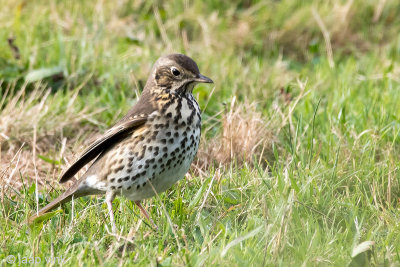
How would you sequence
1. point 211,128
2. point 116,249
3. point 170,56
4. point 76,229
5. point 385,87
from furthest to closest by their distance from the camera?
point 385,87, point 211,128, point 170,56, point 76,229, point 116,249

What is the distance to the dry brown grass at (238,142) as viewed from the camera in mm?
5328

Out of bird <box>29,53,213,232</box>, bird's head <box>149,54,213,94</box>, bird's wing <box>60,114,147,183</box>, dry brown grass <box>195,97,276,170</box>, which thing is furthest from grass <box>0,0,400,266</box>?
bird's head <box>149,54,213,94</box>

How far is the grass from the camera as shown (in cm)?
387

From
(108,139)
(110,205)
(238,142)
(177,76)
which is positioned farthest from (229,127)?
(110,205)

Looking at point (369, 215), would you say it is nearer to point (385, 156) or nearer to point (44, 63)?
point (385, 156)

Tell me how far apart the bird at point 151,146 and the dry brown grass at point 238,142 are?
773mm

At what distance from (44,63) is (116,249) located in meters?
3.56

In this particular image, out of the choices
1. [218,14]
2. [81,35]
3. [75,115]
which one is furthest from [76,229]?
[218,14]

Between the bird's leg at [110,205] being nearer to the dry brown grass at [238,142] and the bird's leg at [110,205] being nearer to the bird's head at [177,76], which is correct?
the bird's head at [177,76]

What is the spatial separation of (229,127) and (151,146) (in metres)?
1.20

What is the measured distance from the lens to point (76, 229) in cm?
411

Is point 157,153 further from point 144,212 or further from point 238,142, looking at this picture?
point 238,142

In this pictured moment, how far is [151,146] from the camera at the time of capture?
4371 millimetres

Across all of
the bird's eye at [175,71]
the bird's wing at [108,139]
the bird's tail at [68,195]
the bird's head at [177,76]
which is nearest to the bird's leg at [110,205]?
the bird's tail at [68,195]
